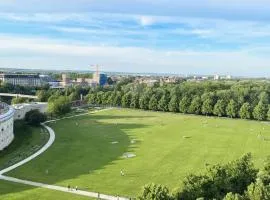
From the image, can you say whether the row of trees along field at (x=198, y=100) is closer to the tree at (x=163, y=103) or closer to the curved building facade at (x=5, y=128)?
the tree at (x=163, y=103)

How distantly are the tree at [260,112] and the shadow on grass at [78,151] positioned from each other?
2943cm

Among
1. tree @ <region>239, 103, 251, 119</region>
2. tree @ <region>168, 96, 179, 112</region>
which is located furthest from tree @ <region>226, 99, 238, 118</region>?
tree @ <region>168, 96, 179, 112</region>

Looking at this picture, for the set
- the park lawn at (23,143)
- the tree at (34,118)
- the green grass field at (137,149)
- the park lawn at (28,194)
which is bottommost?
the park lawn at (28,194)

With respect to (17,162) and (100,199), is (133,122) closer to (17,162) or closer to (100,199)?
(17,162)

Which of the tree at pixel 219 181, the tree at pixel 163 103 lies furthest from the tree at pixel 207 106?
the tree at pixel 219 181

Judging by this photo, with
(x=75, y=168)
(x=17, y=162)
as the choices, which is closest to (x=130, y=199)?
(x=75, y=168)

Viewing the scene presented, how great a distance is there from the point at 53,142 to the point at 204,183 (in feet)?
124

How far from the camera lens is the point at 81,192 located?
42.3m

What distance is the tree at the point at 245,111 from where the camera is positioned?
10288 cm

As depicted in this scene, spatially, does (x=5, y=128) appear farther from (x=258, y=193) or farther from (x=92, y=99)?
(x=92, y=99)

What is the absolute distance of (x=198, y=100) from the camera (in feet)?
364

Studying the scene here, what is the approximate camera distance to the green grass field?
47219 mm

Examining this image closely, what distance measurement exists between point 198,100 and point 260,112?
16.2 m

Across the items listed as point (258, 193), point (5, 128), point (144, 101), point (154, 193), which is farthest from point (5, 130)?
point (144, 101)
